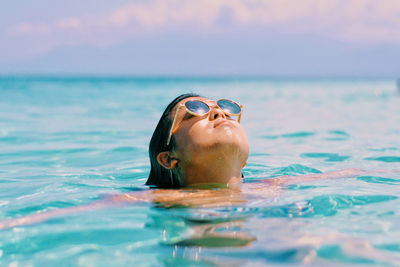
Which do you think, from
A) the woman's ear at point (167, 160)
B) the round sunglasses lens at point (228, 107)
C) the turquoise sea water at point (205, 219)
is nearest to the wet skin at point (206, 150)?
the woman's ear at point (167, 160)

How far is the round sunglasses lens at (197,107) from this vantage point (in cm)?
338

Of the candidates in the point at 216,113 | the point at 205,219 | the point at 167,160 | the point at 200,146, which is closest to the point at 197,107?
the point at 216,113

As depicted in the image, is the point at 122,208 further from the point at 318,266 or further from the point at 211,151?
the point at 318,266

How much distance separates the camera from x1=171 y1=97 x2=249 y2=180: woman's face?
10.8ft

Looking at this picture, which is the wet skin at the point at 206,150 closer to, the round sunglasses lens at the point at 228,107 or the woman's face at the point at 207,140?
the woman's face at the point at 207,140

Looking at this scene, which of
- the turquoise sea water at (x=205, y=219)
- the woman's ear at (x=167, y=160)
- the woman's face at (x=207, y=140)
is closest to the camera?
the turquoise sea water at (x=205, y=219)

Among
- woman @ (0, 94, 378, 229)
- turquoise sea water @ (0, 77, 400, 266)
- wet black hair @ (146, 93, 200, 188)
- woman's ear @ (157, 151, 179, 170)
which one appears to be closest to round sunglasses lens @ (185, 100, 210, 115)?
woman @ (0, 94, 378, 229)

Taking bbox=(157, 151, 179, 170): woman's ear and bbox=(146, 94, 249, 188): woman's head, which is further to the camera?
bbox=(157, 151, 179, 170): woman's ear

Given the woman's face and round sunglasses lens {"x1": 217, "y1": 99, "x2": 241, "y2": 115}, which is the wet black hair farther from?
round sunglasses lens {"x1": 217, "y1": 99, "x2": 241, "y2": 115}

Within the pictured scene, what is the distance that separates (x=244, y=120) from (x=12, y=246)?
386 inches

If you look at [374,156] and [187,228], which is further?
[374,156]

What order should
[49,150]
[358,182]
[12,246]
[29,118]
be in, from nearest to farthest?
[12,246] < [358,182] < [49,150] < [29,118]

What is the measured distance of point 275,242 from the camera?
2.53 m

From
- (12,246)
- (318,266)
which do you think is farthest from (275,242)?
(12,246)
